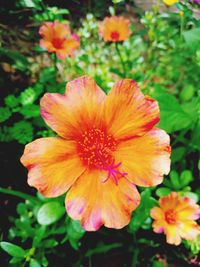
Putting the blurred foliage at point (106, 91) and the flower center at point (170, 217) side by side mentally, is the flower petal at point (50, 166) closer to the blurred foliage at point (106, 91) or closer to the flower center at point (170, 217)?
the blurred foliage at point (106, 91)

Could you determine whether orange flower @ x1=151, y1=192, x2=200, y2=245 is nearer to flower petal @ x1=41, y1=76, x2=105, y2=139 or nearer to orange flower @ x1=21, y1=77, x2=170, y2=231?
orange flower @ x1=21, y1=77, x2=170, y2=231

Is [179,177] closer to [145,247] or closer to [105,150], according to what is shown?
[145,247]

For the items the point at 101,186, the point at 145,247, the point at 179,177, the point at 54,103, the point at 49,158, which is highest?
the point at 54,103

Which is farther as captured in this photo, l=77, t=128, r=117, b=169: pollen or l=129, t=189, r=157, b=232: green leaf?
l=129, t=189, r=157, b=232: green leaf

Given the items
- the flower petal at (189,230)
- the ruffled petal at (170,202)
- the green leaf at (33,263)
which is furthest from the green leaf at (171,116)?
the green leaf at (33,263)

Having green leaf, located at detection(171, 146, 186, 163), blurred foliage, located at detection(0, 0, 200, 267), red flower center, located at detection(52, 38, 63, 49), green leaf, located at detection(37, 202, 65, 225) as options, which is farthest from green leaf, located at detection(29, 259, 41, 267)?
red flower center, located at detection(52, 38, 63, 49)

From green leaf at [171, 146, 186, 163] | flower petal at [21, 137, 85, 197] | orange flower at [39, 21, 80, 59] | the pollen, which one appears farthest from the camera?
green leaf at [171, 146, 186, 163]

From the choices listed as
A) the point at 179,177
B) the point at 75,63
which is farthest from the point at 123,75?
the point at 179,177

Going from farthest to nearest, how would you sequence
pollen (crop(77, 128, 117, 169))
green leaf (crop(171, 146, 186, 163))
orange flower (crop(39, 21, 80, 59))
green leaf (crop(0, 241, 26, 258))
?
green leaf (crop(171, 146, 186, 163)), orange flower (crop(39, 21, 80, 59)), green leaf (crop(0, 241, 26, 258)), pollen (crop(77, 128, 117, 169))
